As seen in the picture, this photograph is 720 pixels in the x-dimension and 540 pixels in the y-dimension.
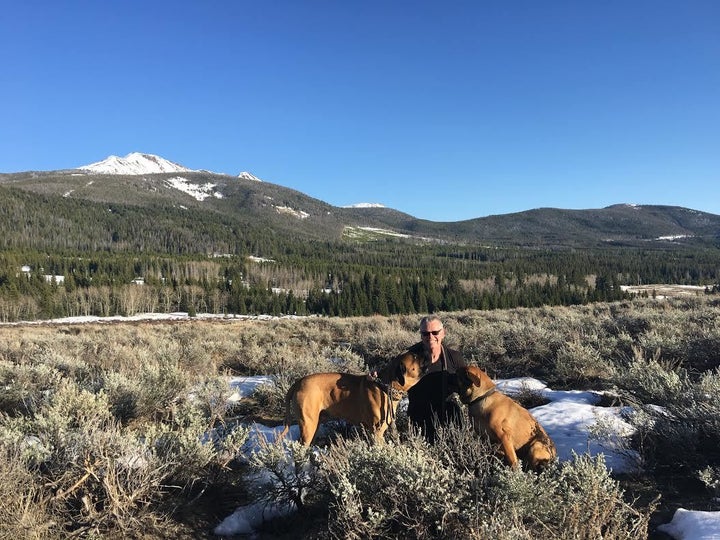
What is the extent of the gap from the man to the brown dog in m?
0.36

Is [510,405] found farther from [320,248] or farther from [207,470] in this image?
[320,248]

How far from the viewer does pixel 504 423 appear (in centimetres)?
328

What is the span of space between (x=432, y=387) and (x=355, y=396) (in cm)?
77

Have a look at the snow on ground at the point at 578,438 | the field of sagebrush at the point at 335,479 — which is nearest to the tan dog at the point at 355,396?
the snow on ground at the point at 578,438

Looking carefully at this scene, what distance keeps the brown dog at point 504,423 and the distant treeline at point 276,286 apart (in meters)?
61.1

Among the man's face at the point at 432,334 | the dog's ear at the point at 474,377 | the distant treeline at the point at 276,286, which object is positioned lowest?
the distant treeline at the point at 276,286

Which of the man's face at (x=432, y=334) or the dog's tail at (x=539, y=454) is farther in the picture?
the man's face at (x=432, y=334)

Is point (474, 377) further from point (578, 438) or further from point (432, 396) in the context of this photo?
point (578, 438)

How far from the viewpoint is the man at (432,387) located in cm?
395

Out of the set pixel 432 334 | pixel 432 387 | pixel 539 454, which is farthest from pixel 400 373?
pixel 539 454

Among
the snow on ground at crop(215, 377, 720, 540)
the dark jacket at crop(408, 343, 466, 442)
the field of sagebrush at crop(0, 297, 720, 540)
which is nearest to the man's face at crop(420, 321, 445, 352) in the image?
the dark jacket at crop(408, 343, 466, 442)

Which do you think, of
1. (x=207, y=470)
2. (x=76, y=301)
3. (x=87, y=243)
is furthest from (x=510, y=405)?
(x=87, y=243)

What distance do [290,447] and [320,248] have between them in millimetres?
152769

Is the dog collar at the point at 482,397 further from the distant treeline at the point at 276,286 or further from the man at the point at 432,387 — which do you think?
the distant treeline at the point at 276,286
